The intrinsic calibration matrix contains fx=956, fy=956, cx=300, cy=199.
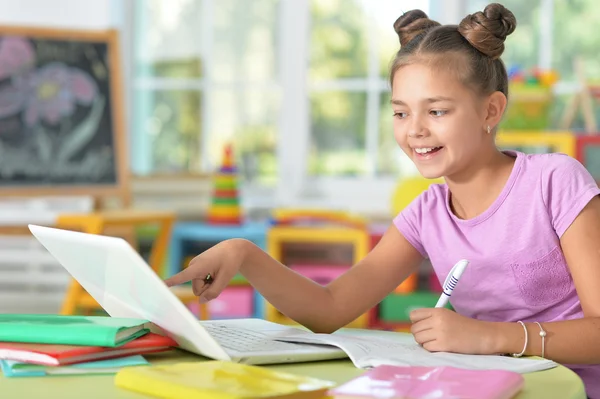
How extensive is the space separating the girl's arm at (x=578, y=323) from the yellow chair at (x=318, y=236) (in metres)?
2.19

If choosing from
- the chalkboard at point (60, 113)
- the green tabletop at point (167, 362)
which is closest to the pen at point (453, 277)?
the green tabletop at point (167, 362)

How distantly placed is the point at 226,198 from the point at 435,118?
2522 mm

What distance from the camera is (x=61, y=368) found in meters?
1.04

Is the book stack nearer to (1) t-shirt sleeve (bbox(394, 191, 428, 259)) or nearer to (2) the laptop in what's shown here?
(2) the laptop

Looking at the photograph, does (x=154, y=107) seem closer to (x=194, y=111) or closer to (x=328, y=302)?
(x=194, y=111)

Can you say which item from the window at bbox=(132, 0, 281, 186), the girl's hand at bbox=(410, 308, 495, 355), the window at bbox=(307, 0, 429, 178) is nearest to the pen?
the girl's hand at bbox=(410, 308, 495, 355)

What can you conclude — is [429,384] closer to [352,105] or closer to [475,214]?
[475,214]

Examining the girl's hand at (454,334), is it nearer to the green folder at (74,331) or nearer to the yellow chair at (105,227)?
the green folder at (74,331)

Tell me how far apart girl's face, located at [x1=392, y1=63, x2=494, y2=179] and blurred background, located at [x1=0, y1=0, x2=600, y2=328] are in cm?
213

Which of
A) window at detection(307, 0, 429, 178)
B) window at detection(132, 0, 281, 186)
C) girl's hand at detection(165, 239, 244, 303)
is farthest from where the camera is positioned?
window at detection(132, 0, 281, 186)

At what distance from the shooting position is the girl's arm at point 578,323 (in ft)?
3.97

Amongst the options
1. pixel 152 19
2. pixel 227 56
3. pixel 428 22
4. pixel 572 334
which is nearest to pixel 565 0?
pixel 227 56

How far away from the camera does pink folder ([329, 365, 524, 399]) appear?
84 cm

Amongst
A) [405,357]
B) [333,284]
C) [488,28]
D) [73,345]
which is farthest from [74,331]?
[488,28]
